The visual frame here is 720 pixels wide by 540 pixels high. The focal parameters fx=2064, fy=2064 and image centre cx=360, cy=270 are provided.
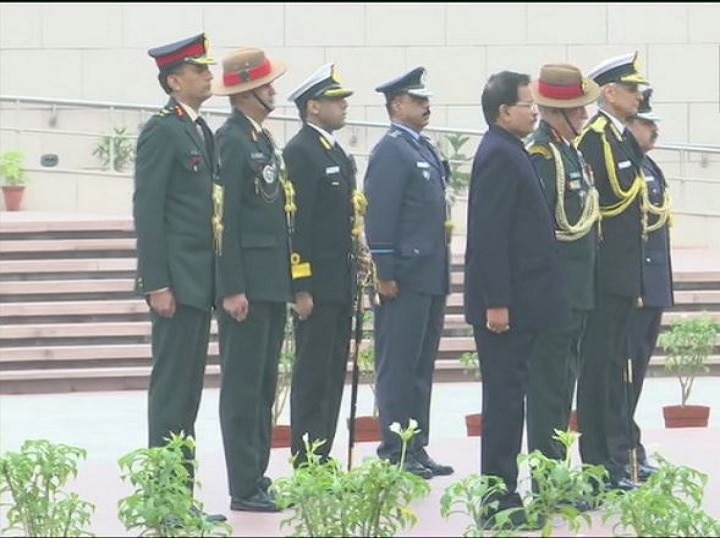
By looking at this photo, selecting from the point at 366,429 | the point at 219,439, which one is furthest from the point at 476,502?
the point at 219,439

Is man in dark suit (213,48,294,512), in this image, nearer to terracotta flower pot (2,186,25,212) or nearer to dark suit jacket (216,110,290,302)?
dark suit jacket (216,110,290,302)

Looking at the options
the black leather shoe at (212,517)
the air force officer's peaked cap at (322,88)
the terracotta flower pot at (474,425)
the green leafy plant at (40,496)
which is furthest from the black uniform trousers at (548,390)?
the terracotta flower pot at (474,425)

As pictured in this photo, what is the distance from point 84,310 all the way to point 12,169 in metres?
5.32

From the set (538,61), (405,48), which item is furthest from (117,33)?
(538,61)

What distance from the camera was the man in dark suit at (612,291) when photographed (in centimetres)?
838

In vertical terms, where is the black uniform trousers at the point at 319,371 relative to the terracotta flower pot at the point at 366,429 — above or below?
above

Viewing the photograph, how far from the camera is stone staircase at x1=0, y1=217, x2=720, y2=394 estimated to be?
14.5 metres

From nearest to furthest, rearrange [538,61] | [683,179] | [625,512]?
[625,512]
[683,179]
[538,61]

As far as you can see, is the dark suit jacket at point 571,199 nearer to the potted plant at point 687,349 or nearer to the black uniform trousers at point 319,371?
the black uniform trousers at point 319,371

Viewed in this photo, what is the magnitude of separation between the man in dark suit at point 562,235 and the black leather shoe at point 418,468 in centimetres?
94

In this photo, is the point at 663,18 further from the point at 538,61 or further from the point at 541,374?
the point at 541,374

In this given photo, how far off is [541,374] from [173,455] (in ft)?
6.90

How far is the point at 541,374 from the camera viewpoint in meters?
7.98

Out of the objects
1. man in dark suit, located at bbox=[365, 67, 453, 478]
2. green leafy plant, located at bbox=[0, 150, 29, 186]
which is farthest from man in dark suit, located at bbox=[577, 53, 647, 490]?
green leafy plant, located at bbox=[0, 150, 29, 186]
